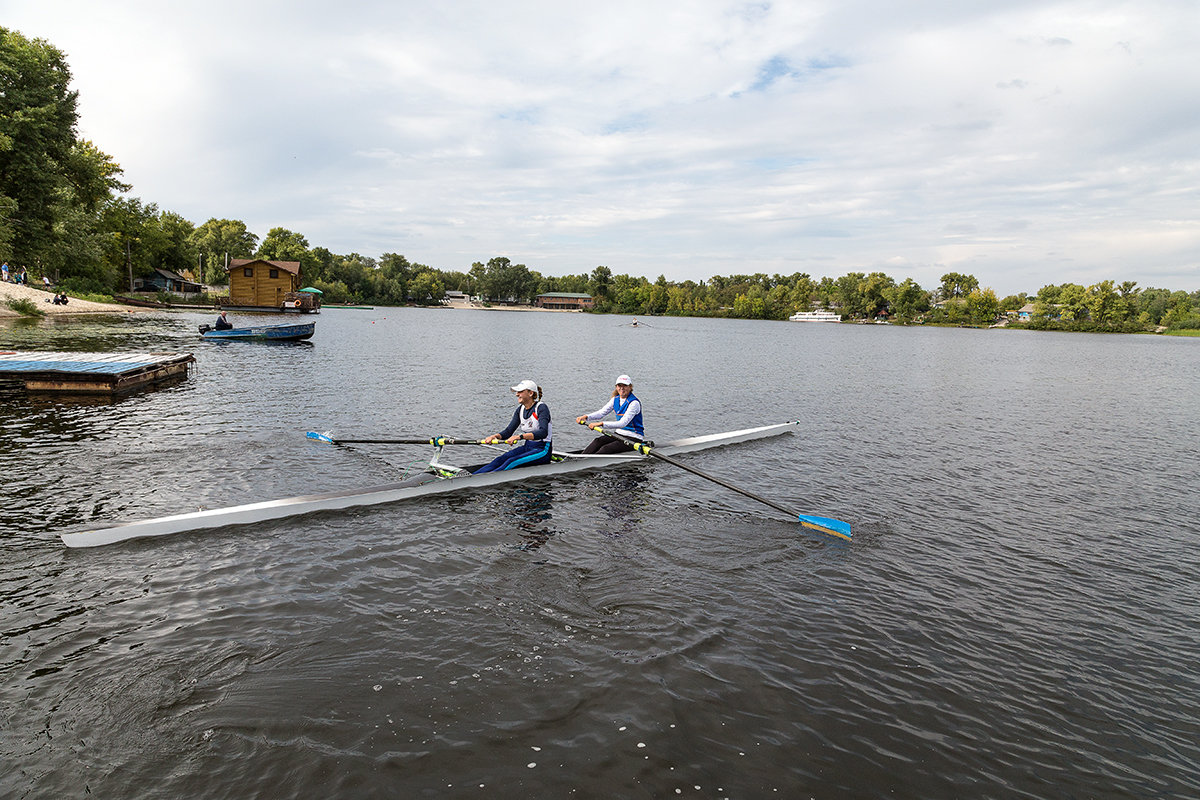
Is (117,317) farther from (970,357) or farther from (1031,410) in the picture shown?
(970,357)

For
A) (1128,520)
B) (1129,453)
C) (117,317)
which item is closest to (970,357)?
(1129,453)

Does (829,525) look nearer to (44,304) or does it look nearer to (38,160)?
(38,160)

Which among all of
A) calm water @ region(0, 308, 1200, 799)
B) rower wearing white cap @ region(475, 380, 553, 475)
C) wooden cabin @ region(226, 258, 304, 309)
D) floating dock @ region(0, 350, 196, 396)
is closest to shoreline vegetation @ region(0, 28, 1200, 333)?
wooden cabin @ region(226, 258, 304, 309)

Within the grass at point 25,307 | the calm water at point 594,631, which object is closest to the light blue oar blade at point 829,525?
the calm water at point 594,631

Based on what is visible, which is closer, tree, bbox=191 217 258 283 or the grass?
the grass

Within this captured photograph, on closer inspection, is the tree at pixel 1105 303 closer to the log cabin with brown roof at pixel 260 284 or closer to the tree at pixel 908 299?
the tree at pixel 908 299

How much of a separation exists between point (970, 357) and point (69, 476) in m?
78.8

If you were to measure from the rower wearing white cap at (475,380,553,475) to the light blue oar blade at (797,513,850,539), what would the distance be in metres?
6.40

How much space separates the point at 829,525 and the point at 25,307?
63.0 metres

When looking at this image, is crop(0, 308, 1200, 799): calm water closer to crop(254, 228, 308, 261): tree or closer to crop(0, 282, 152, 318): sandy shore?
crop(0, 282, 152, 318): sandy shore

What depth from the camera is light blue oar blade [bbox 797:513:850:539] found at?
41.9 feet

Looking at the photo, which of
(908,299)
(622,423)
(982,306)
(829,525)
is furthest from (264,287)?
(982,306)

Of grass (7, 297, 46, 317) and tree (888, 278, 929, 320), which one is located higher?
tree (888, 278, 929, 320)

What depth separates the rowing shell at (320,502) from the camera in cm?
1062
